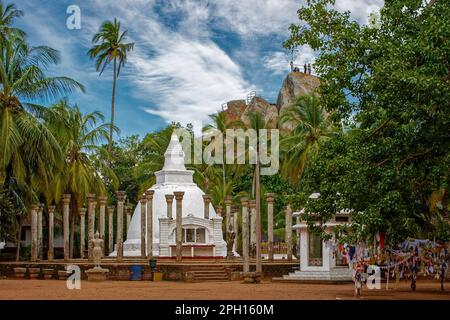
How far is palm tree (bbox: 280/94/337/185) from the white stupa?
533cm

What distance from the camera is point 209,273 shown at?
2941 centimetres

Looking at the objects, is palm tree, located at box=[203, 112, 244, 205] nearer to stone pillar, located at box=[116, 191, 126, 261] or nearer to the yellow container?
stone pillar, located at box=[116, 191, 126, 261]

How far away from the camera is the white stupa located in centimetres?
3841

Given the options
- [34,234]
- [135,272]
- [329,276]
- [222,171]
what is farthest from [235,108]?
[329,276]

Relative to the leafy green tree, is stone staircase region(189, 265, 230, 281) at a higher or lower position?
lower

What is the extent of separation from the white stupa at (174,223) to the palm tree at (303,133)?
5328 mm

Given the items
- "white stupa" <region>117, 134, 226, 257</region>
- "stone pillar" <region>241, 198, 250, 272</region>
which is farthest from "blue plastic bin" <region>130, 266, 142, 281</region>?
"white stupa" <region>117, 134, 226, 257</region>

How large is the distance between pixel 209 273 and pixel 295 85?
140 ft

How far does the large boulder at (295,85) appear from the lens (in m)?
69.4

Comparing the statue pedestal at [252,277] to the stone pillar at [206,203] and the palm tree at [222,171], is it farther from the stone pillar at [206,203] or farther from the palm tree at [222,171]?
→ the palm tree at [222,171]

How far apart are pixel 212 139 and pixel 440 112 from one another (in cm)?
3476

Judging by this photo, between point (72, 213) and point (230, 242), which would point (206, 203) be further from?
point (72, 213)

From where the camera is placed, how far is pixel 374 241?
20.8m
